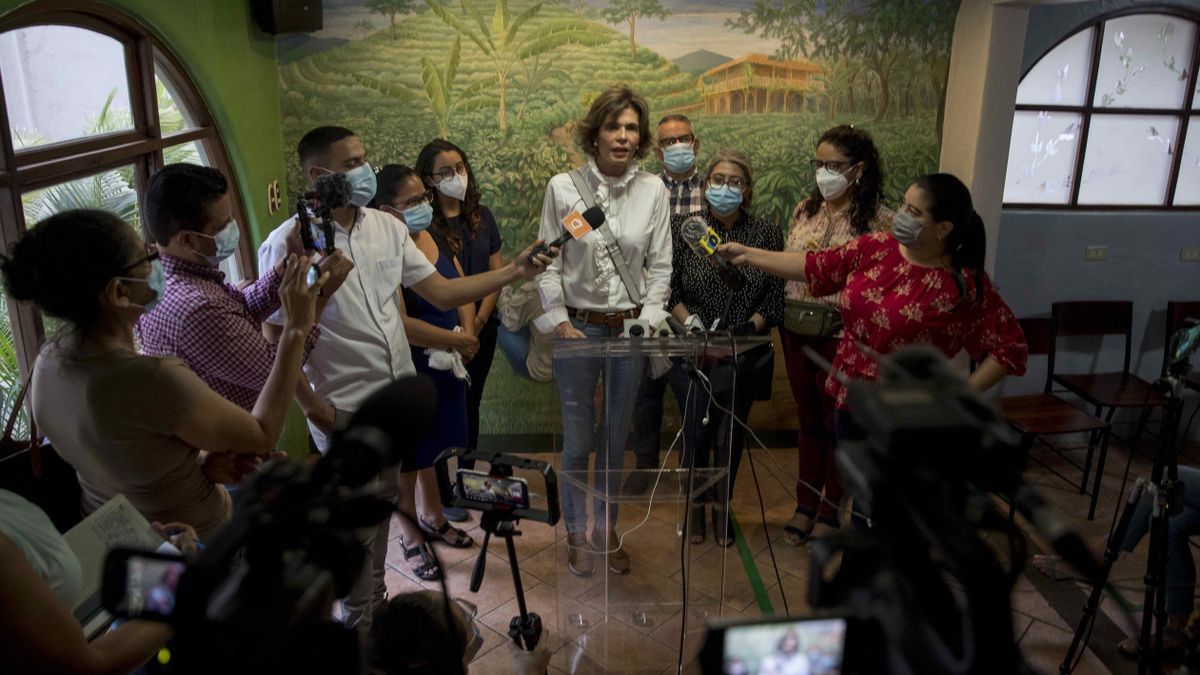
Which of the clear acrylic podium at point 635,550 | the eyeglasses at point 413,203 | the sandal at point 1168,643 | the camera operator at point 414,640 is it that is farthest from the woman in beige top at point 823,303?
the camera operator at point 414,640

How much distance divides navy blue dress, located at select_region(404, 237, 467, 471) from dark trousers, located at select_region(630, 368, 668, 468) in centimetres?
85

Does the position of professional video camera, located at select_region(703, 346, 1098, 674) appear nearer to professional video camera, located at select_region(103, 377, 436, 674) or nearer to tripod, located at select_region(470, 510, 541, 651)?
professional video camera, located at select_region(103, 377, 436, 674)

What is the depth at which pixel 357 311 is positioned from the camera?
8.34 feet

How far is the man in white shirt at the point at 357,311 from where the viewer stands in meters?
2.52

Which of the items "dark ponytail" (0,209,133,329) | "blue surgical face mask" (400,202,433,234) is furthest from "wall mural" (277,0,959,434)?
"dark ponytail" (0,209,133,329)

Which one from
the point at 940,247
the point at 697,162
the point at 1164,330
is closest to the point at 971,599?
the point at 940,247

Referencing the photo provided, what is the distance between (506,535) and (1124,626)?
228cm

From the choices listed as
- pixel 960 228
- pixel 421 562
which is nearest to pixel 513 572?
pixel 421 562

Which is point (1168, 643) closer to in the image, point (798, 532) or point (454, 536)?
point (798, 532)

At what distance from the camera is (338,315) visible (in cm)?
252

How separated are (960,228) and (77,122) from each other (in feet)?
9.19

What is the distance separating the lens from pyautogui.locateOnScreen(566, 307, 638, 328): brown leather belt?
3357 mm

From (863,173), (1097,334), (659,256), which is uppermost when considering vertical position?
(863,173)

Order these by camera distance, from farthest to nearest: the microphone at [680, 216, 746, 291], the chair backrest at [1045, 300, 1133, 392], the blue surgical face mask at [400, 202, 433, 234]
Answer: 1. the chair backrest at [1045, 300, 1133, 392]
2. the blue surgical face mask at [400, 202, 433, 234]
3. the microphone at [680, 216, 746, 291]
